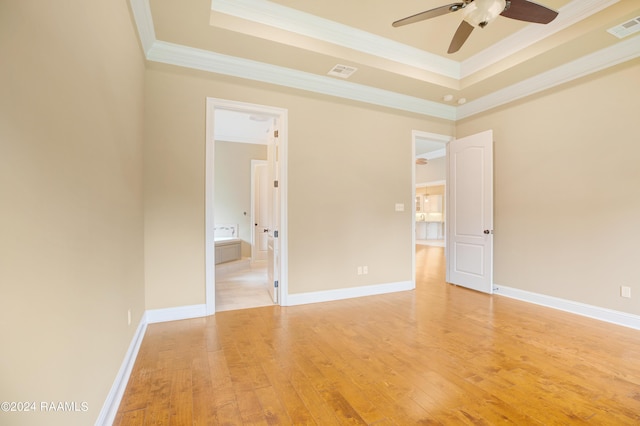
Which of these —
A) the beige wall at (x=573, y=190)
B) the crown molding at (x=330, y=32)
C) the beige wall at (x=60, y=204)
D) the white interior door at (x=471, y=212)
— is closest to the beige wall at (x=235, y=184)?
the crown molding at (x=330, y=32)

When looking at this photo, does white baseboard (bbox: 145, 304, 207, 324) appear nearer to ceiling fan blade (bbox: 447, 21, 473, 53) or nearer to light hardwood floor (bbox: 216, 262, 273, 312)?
light hardwood floor (bbox: 216, 262, 273, 312)

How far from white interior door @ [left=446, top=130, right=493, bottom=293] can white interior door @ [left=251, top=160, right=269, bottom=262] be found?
171 inches

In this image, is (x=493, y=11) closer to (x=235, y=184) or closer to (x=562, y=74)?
(x=562, y=74)

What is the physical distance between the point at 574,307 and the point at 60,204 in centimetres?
495

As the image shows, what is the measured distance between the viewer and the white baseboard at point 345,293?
3888 millimetres

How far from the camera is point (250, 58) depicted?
10.8 feet

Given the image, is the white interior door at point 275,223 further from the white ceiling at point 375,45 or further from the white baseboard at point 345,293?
the white ceiling at point 375,45

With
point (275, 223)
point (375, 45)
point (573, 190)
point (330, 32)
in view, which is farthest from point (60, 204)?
point (573, 190)

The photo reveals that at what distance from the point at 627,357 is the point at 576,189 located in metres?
1.96

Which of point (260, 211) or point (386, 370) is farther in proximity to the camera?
point (260, 211)

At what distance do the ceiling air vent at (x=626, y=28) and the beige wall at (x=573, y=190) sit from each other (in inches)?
16.7

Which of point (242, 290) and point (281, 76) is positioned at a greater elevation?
point (281, 76)

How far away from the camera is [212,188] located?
3.50 m

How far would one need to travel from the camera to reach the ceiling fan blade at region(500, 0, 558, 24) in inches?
83.0
